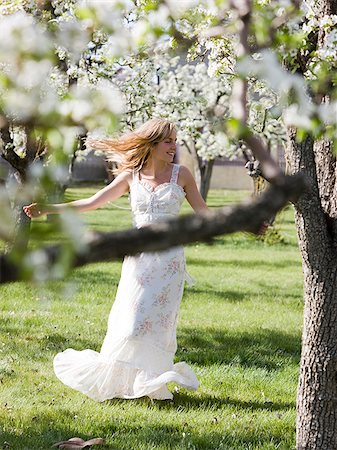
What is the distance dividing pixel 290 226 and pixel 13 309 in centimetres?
1472

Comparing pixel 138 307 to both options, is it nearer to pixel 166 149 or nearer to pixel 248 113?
pixel 166 149

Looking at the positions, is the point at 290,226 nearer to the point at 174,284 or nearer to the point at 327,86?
the point at 174,284

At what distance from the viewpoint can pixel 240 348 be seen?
7.75 metres

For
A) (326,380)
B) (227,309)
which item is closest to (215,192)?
(227,309)

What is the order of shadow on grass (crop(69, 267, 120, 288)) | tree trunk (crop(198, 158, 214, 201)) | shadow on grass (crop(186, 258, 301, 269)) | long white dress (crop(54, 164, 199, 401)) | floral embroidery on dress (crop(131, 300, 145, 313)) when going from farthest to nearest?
tree trunk (crop(198, 158, 214, 201)) < shadow on grass (crop(186, 258, 301, 269)) < shadow on grass (crop(69, 267, 120, 288)) < floral embroidery on dress (crop(131, 300, 145, 313)) < long white dress (crop(54, 164, 199, 401))

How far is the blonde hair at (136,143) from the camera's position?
19.7 ft

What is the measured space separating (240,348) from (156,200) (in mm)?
2202

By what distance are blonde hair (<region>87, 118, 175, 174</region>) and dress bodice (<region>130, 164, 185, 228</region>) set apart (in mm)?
182

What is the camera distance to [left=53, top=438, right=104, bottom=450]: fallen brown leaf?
191 inches

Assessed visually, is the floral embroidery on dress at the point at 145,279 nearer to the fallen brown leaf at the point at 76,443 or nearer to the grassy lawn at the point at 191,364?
the grassy lawn at the point at 191,364

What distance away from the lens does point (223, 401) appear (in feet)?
19.4

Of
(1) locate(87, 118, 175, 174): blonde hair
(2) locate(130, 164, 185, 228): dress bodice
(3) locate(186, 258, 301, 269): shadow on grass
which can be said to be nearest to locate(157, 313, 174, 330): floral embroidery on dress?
(2) locate(130, 164, 185, 228): dress bodice

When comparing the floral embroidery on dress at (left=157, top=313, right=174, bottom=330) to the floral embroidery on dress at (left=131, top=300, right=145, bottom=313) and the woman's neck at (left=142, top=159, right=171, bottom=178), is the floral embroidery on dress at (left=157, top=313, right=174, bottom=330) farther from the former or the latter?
the woman's neck at (left=142, top=159, right=171, bottom=178)

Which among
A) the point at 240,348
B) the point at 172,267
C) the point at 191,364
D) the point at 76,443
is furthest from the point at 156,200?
the point at 240,348
